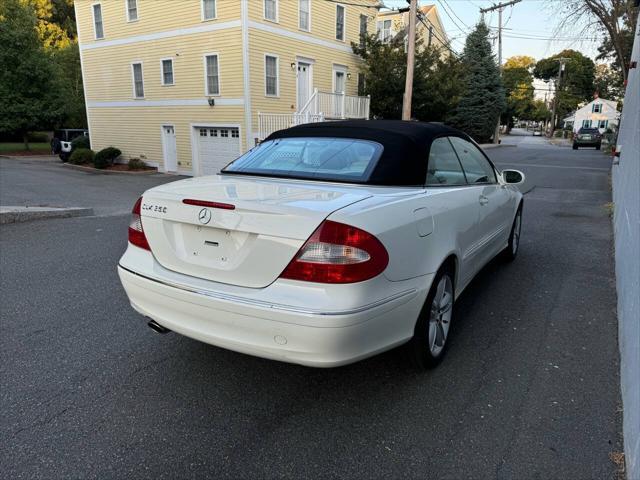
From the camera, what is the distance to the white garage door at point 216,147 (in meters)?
17.8

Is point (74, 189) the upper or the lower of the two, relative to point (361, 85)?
lower

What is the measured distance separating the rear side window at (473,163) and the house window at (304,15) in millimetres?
15847

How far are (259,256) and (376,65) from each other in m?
20.2

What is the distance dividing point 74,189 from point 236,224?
12.9 metres

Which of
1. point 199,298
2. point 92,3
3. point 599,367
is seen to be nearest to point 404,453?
point 199,298

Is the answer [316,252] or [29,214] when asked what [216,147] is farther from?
[316,252]

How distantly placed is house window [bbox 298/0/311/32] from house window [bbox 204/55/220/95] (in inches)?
145

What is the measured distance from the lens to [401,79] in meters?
21.5

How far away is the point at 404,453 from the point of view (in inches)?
96.8

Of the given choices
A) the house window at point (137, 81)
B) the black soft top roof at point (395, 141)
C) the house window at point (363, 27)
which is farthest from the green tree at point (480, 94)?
the black soft top roof at point (395, 141)

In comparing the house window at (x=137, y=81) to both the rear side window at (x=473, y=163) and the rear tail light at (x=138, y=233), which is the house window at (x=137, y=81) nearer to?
the rear side window at (x=473, y=163)

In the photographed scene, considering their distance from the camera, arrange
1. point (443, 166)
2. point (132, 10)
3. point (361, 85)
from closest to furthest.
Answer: point (443, 166)
point (132, 10)
point (361, 85)

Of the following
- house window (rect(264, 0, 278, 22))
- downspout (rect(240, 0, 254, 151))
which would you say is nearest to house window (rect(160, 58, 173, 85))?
downspout (rect(240, 0, 254, 151))

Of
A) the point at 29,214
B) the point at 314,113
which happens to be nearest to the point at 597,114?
the point at 314,113
